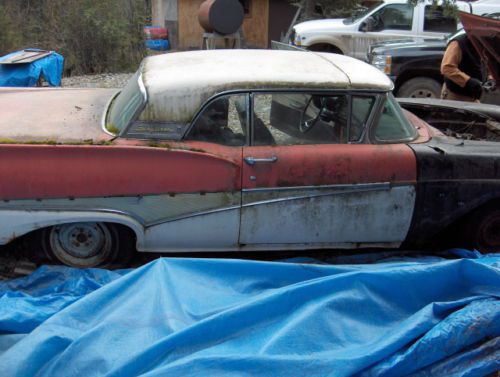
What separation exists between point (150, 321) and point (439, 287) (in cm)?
150

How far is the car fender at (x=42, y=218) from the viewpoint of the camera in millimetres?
3461

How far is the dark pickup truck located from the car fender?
634cm

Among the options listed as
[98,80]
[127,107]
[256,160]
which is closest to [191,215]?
[256,160]

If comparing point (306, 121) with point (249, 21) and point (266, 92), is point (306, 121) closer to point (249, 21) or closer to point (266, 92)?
point (266, 92)

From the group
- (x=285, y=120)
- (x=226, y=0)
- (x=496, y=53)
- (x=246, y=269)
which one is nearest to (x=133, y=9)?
(x=226, y=0)

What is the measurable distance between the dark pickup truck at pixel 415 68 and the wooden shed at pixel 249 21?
11.3 m

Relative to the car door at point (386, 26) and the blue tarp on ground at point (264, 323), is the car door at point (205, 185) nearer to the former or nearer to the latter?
the blue tarp on ground at point (264, 323)

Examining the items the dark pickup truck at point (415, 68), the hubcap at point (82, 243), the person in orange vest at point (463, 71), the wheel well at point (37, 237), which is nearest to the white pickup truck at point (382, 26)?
the dark pickup truck at point (415, 68)

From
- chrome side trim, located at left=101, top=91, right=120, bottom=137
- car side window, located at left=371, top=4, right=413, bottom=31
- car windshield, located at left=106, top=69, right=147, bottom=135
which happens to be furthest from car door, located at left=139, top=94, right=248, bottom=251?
car side window, located at left=371, top=4, right=413, bottom=31

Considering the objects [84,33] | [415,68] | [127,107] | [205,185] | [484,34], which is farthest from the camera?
[84,33]

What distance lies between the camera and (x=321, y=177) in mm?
3713

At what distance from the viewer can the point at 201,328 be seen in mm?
2518

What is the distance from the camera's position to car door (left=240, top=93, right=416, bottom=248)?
3.67 m

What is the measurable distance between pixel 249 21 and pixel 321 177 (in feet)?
56.1
